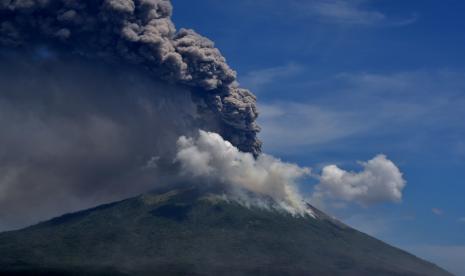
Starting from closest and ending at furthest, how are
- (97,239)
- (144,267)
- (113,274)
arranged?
(113,274), (144,267), (97,239)

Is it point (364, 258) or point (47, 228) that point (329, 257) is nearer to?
point (364, 258)

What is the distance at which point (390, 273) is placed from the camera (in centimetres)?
18425

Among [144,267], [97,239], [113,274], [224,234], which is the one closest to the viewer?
[113,274]

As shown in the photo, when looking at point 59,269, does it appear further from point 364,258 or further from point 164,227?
point 364,258

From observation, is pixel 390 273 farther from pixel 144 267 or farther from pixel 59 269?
pixel 59 269

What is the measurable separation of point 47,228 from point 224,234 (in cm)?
5355

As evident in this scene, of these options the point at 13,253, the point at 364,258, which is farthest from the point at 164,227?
the point at 364,258

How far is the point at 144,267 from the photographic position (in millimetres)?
166250

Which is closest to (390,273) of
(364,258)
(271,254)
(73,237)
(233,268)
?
(364,258)

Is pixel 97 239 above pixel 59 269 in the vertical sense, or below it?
above

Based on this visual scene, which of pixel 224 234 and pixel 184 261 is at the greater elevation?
pixel 224 234

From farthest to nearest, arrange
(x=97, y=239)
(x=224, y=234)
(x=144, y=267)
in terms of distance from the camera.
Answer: (x=224, y=234) < (x=97, y=239) < (x=144, y=267)

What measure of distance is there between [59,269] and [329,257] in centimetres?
7715

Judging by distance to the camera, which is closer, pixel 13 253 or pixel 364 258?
pixel 13 253
